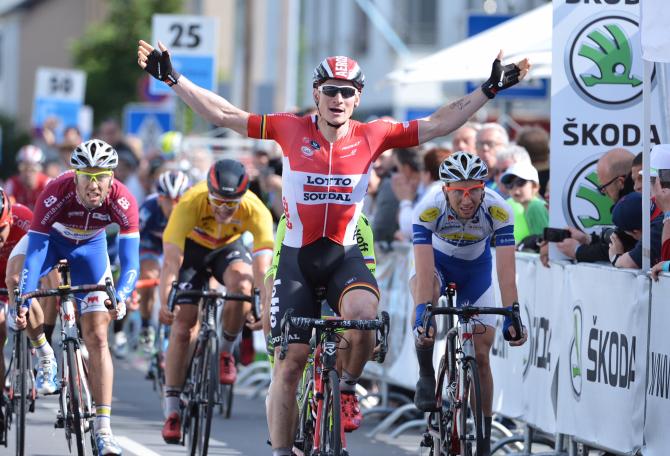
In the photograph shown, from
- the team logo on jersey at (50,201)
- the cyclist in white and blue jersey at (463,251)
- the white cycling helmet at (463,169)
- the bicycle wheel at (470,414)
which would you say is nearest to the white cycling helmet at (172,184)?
the team logo on jersey at (50,201)

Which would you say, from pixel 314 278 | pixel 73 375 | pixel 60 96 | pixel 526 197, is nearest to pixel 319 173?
pixel 314 278

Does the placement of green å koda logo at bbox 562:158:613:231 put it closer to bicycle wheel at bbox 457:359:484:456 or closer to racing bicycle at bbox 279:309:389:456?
bicycle wheel at bbox 457:359:484:456

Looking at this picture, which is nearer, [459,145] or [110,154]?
[110,154]

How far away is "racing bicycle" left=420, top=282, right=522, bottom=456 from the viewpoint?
8812mm

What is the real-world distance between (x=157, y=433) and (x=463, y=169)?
4449mm

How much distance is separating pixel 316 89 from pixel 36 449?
406 centimetres

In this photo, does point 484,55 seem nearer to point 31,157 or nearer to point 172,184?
point 172,184

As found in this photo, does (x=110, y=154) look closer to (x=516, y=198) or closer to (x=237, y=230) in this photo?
(x=237, y=230)

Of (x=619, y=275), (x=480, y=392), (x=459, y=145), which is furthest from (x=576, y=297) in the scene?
(x=459, y=145)

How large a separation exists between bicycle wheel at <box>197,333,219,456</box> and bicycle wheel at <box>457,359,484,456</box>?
7.11 feet

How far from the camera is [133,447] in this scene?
1157 cm

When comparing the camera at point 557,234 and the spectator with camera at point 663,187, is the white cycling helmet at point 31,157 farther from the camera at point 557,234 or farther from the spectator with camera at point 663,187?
the spectator with camera at point 663,187

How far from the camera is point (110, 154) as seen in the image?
388 inches

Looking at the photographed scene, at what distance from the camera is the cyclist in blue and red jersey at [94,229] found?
9820mm
